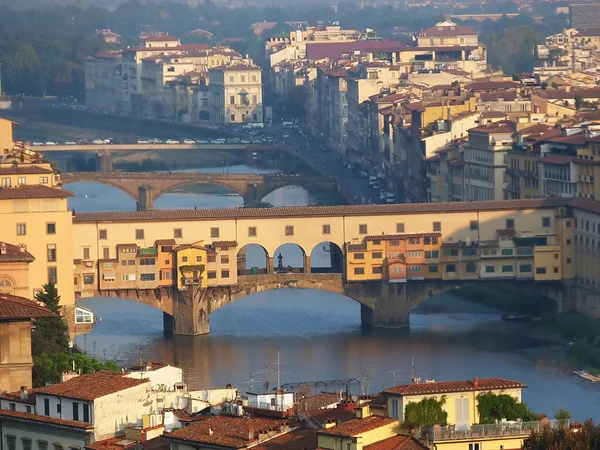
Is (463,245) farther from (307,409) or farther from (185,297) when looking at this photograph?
(307,409)

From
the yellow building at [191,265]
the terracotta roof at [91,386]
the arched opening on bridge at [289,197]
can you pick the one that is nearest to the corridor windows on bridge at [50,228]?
the yellow building at [191,265]

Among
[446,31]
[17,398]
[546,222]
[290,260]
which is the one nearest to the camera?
[17,398]

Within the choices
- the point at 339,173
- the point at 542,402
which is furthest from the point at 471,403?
the point at 339,173

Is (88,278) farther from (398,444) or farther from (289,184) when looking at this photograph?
(398,444)

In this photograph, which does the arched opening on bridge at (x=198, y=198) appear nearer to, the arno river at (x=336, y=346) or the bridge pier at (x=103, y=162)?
the bridge pier at (x=103, y=162)

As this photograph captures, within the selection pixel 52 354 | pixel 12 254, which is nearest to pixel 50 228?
pixel 12 254

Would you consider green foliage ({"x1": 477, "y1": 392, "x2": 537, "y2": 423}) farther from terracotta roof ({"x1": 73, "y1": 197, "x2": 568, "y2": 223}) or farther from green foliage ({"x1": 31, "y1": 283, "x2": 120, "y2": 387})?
terracotta roof ({"x1": 73, "y1": 197, "x2": 568, "y2": 223})

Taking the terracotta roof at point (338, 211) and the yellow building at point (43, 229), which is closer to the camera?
the yellow building at point (43, 229)
